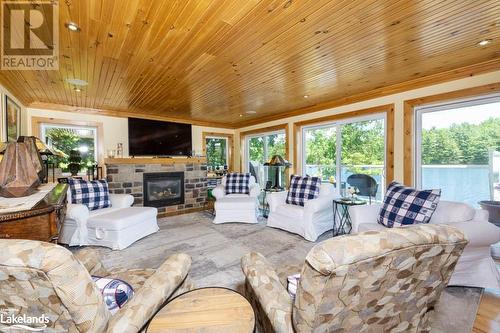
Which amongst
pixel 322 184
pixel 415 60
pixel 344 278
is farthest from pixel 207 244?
pixel 415 60

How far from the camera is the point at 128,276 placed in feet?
4.68

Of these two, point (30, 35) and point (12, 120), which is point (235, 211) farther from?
point (12, 120)

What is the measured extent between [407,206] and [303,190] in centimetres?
159

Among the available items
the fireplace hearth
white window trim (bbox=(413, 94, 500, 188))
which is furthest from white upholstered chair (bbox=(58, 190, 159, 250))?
white window trim (bbox=(413, 94, 500, 188))

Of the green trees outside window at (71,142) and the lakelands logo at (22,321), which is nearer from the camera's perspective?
the lakelands logo at (22,321)

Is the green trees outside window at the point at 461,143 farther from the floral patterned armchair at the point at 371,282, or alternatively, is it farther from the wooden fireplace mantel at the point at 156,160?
the wooden fireplace mantel at the point at 156,160

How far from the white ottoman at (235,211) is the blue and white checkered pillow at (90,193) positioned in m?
1.77

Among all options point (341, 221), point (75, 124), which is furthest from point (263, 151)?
point (75, 124)

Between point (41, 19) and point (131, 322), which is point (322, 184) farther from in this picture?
point (41, 19)

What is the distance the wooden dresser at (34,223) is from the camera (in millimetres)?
1261

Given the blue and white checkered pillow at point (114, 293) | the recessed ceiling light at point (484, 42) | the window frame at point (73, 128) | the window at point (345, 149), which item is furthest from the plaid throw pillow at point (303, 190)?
the window frame at point (73, 128)

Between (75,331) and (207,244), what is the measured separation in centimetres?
240

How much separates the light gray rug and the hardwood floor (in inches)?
1.3

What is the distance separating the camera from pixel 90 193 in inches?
129
